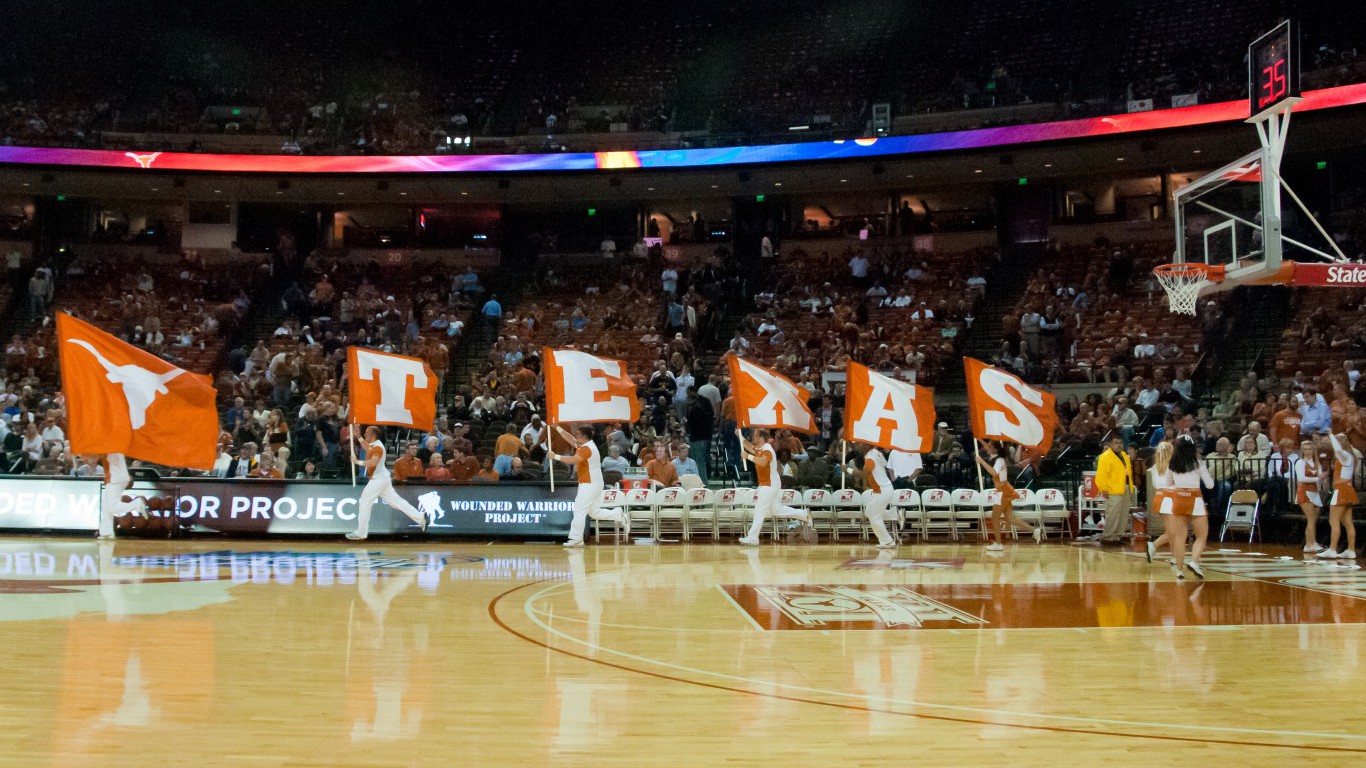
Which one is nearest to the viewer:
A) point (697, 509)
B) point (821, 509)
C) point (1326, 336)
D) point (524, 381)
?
point (697, 509)

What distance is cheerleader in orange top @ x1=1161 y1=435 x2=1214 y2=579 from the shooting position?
41.4 feet

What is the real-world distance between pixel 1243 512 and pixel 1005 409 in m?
4.62

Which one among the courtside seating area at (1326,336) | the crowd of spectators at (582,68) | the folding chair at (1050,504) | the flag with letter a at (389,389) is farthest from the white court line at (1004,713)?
the crowd of spectators at (582,68)

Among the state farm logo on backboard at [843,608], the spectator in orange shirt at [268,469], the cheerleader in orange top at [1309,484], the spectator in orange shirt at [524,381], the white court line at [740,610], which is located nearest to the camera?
the white court line at [740,610]

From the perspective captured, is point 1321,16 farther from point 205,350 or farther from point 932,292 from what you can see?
point 205,350

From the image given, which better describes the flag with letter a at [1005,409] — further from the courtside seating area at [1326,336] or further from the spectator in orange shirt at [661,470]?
the courtside seating area at [1326,336]

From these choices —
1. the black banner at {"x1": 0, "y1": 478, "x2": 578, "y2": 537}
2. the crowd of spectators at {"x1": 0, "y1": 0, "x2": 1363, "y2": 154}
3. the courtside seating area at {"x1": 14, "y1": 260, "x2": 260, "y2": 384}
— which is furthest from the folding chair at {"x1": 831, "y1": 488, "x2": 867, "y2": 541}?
the courtside seating area at {"x1": 14, "y1": 260, "x2": 260, "y2": 384}

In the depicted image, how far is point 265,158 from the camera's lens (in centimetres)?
3159

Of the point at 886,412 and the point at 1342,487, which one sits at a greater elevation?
the point at 886,412

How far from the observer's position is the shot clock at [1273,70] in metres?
14.8

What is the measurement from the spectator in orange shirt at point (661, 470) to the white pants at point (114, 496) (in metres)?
8.30

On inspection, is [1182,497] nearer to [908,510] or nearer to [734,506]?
[908,510]

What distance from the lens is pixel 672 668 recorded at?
7.35 metres

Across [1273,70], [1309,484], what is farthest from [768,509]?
[1273,70]
